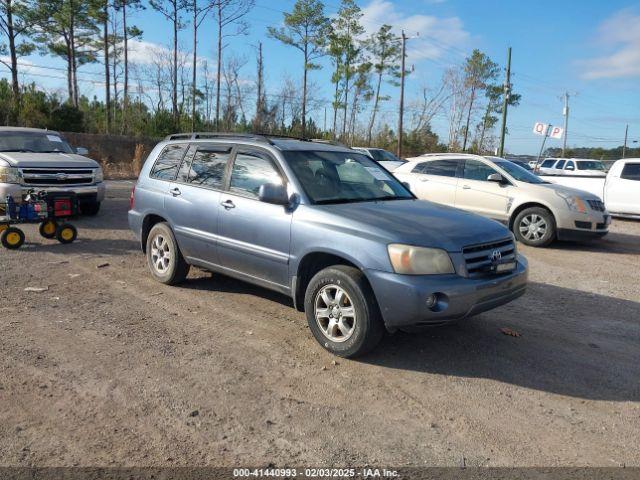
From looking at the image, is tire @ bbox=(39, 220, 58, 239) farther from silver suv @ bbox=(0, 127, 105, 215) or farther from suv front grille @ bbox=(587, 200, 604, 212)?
suv front grille @ bbox=(587, 200, 604, 212)

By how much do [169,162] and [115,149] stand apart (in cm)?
2569

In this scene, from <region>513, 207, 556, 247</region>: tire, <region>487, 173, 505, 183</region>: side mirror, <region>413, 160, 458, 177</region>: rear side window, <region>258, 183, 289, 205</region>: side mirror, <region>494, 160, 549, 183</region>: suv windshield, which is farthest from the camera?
<region>413, 160, 458, 177</region>: rear side window

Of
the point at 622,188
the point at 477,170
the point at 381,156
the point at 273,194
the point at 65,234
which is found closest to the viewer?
the point at 273,194

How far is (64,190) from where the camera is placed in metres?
9.68

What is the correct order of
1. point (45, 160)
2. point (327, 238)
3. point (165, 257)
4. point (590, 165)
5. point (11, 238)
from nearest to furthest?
point (327, 238) < point (165, 257) < point (11, 238) < point (45, 160) < point (590, 165)

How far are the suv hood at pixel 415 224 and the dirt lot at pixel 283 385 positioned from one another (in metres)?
1.00

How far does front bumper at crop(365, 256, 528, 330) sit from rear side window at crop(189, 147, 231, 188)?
7.41ft

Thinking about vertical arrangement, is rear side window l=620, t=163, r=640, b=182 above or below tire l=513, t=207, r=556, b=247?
above

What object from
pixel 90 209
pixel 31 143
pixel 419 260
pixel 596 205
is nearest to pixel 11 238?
pixel 90 209

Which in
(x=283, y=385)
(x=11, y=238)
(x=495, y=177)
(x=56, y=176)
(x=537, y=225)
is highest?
(x=495, y=177)

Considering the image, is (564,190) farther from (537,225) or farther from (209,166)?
(209,166)

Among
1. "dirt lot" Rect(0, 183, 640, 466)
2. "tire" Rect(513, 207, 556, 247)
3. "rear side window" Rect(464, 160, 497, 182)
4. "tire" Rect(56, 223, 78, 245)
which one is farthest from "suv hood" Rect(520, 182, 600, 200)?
"tire" Rect(56, 223, 78, 245)

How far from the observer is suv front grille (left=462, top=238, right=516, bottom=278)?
13.9 ft

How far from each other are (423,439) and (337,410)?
0.60 metres
